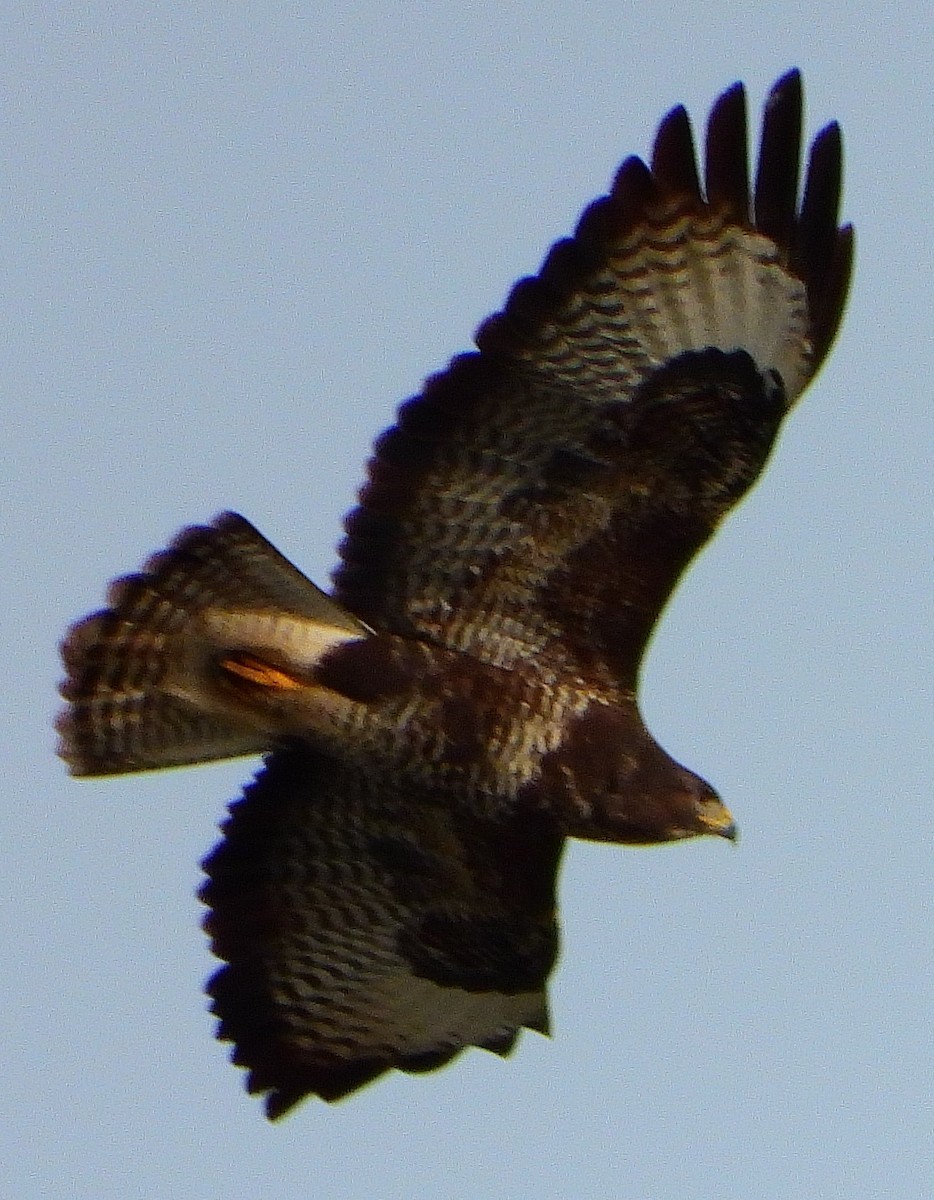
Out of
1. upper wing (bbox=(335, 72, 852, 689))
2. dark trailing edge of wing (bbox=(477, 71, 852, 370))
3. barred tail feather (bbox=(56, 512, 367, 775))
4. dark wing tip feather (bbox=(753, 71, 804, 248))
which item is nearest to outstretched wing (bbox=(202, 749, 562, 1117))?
barred tail feather (bbox=(56, 512, 367, 775))

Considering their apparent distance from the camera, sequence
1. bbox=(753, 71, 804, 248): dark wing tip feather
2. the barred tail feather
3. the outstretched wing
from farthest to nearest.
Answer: the outstretched wing → the barred tail feather → bbox=(753, 71, 804, 248): dark wing tip feather

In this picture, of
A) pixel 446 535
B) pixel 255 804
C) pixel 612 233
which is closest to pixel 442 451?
pixel 446 535

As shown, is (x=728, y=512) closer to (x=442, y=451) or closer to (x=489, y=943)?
(x=442, y=451)

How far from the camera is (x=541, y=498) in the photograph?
8547mm

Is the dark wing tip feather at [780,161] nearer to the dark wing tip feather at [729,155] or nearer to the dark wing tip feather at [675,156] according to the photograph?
the dark wing tip feather at [729,155]

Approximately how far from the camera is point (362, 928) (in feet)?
30.5

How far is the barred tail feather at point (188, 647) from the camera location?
8.48 meters

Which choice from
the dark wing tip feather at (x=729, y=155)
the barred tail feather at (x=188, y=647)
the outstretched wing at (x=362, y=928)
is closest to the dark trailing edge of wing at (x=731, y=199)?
the dark wing tip feather at (x=729, y=155)

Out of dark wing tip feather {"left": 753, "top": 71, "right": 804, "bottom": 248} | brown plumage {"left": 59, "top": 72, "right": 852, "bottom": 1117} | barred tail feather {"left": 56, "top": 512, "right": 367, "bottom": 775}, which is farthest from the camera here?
barred tail feather {"left": 56, "top": 512, "right": 367, "bottom": 775}

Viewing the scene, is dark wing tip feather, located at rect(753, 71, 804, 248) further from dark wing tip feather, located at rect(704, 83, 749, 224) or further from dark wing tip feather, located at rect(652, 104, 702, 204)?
dark wing tip feather, located at rect(652, 104, 702, 204)

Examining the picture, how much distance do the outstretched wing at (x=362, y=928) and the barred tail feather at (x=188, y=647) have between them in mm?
362

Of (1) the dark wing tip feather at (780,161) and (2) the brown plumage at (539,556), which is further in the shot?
(2) the brown plumage at (539,556)

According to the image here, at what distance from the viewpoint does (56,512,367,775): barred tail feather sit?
8.48 metres

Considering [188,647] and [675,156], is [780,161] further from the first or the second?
[188,647]
